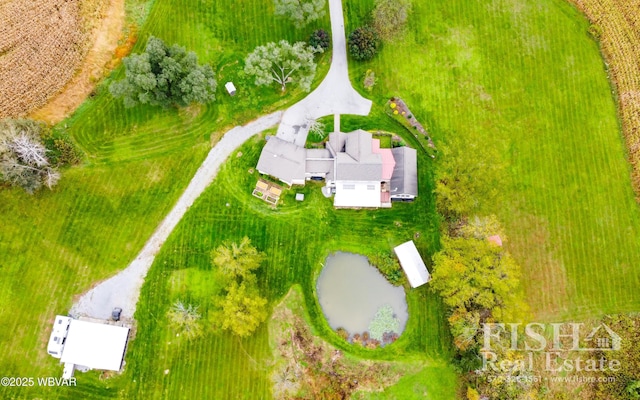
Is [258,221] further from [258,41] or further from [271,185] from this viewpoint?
[258,41]

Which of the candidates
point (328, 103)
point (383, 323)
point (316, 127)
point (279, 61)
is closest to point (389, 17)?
point (328, 103)

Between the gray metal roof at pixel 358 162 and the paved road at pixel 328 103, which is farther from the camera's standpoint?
the paved road at pixel 328 103

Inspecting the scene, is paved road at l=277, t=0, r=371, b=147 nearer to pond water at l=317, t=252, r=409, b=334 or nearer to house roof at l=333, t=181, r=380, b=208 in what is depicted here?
house roof at l=333, t=181, r=380, b=208

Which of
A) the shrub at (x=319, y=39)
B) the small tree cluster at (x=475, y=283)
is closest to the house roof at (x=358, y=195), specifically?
the small tree cluster at (x=475, y=283)

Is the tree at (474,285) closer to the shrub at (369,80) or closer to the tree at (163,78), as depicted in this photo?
the shrub at (369,80)

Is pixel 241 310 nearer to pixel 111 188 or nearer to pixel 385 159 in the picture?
pixel 111 188

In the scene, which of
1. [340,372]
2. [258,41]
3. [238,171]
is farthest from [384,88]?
[340,372]
